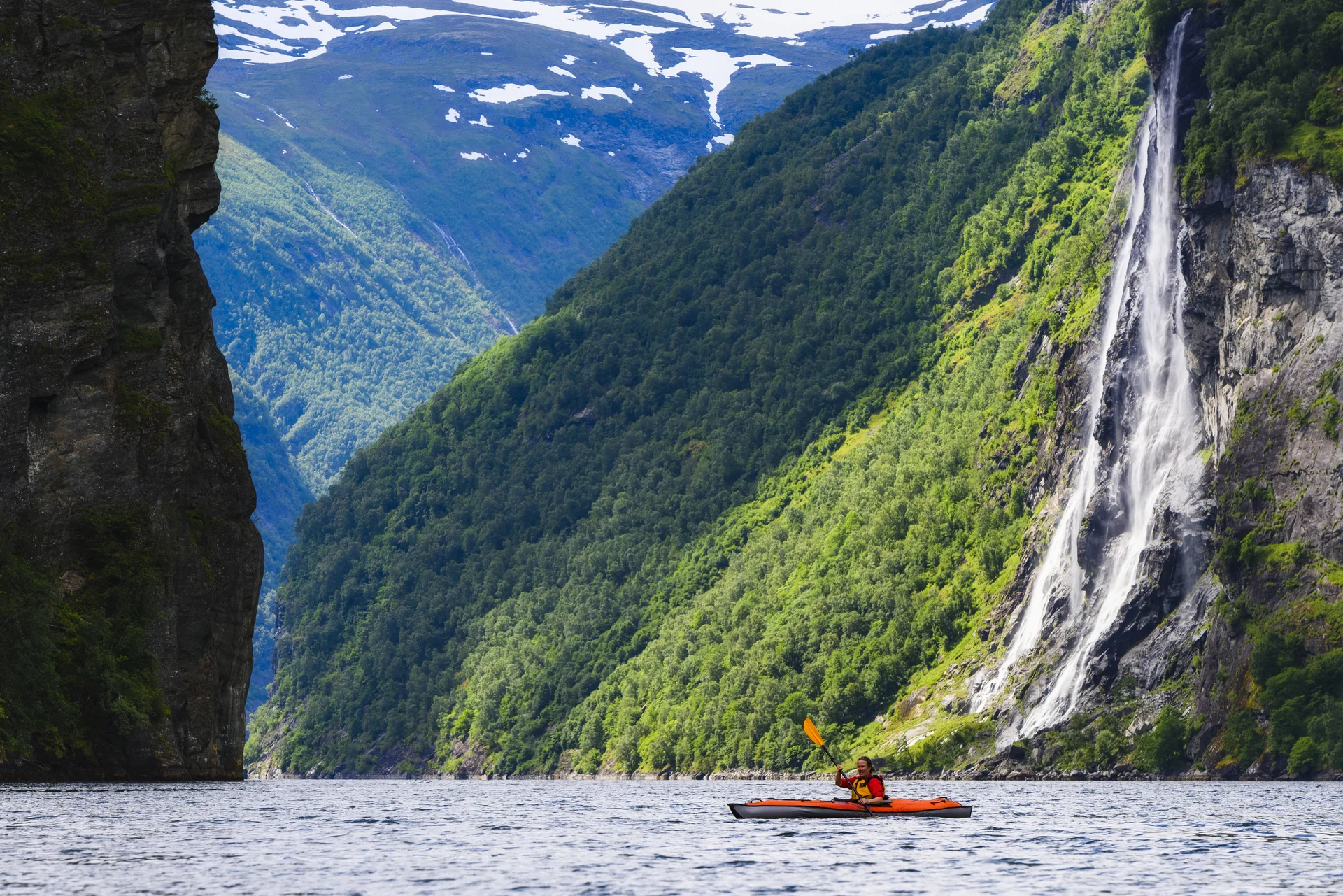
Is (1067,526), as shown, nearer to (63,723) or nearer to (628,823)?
(628,823)

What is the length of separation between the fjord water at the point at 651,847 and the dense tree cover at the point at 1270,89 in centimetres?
5682

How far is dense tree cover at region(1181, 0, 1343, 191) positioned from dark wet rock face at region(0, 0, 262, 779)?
3107 inches

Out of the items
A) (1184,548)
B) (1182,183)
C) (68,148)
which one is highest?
(1182,183)

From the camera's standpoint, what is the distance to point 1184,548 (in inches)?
5300

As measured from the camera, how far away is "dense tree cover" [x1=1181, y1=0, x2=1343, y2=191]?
137375 mm

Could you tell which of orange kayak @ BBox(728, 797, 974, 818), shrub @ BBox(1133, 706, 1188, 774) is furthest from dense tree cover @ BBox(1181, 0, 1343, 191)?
orange kayak @ BBox(728, 797, 974, 818)

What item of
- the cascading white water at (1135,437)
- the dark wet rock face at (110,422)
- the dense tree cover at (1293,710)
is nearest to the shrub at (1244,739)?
the dense tree cover at (1293,710)

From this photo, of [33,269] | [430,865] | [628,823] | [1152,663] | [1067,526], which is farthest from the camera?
[1067,526]

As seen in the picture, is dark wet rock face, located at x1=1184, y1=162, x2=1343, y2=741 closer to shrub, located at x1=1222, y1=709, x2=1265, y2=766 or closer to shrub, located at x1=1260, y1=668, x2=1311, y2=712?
shrub, located at x1=1222, y1=709, x2=1265, y2=766

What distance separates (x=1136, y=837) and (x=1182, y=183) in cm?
8980

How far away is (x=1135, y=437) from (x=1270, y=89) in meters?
30.0

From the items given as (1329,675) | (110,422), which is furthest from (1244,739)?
(110,422)

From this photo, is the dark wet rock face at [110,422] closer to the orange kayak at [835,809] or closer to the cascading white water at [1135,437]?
the orange kayak at [835,809]

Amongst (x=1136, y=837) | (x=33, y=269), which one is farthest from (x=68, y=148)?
(x=1136, y=837)
